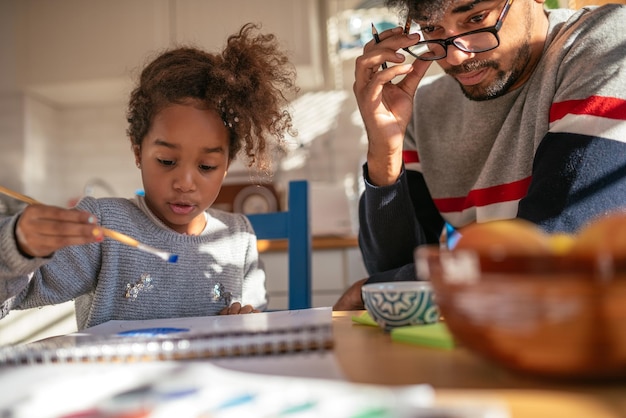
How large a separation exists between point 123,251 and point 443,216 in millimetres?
798

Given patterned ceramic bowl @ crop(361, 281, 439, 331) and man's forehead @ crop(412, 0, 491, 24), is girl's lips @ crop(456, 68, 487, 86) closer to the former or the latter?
man's forehead @ crop(412, 0, 491, 24)

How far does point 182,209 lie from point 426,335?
0.82 metres

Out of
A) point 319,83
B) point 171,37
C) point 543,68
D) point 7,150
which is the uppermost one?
point 171,37

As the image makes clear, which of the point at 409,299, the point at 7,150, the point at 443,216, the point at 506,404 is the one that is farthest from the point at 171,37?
the point at 506,404

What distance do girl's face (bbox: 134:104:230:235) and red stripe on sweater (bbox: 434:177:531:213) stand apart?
1.91 feet

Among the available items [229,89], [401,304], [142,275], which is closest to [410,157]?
[229,89]

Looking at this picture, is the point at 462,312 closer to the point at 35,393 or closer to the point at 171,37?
the point at 35,393

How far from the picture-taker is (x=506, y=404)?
39 centimetres

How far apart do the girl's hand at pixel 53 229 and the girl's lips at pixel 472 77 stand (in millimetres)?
944

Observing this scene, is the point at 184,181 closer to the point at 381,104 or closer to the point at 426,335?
the point at 381,104

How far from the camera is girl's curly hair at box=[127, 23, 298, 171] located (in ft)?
4.56

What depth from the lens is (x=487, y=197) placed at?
56.2 inches

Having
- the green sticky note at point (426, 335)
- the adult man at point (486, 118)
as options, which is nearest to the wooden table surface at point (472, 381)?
the green sticky note at point (426, 335)

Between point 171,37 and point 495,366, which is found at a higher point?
point 171,37
